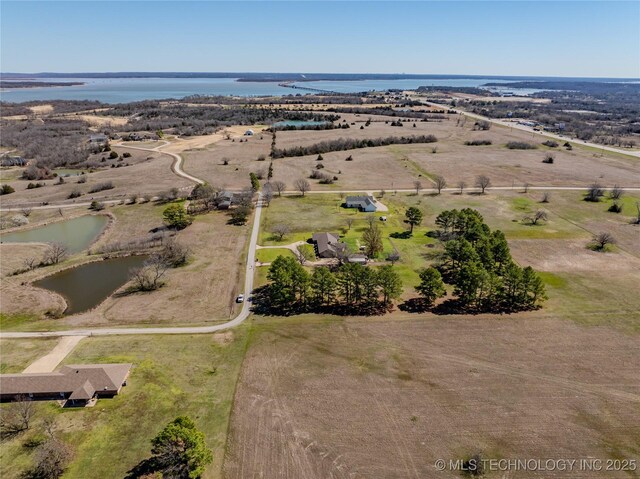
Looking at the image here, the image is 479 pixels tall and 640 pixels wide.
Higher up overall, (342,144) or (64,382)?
(342,144)

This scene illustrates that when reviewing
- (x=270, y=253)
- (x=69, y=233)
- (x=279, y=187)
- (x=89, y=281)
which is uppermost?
(x=279, y=187)

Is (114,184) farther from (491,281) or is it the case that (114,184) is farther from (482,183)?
(491,281)

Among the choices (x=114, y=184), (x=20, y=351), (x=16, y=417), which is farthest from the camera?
(x=114, y=184)

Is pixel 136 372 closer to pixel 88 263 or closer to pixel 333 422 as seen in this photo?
pixel 333 422

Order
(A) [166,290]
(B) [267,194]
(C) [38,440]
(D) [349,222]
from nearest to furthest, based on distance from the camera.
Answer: (C) [38,440], (A) [166,290], (D) [349,222], (B) [267,194]

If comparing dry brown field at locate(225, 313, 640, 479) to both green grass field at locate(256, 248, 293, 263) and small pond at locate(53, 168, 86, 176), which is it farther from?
small pond at locate(53, 168, 86, 176)

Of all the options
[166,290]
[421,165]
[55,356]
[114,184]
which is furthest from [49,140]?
[55,356]

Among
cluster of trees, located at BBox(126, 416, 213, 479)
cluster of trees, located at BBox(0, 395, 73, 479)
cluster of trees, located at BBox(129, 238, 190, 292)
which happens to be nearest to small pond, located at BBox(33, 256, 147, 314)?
cluster of trees, located at BBox(129, 238, 190, 292)
